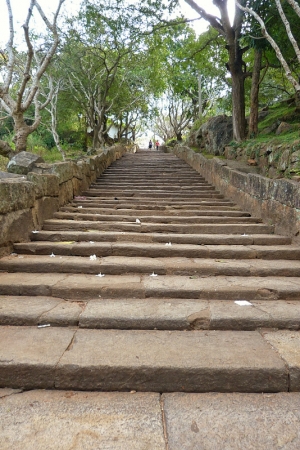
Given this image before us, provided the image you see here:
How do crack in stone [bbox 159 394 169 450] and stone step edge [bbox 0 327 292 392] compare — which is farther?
stone step edge [bbox 0 327 292 392]

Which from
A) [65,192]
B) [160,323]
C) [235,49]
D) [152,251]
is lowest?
[160,323]

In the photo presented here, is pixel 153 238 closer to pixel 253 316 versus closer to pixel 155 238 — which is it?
pixel 155 238

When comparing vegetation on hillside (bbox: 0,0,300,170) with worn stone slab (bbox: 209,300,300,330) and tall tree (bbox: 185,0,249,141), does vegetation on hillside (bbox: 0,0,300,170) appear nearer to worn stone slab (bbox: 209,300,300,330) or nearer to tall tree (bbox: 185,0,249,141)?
tall tree (bbox: 185,0,249,141)

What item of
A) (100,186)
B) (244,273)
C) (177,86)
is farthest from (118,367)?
(177,86)

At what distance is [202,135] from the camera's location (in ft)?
47.2

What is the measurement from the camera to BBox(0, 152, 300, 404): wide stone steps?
6.29 feet

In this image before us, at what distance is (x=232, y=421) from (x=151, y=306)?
1.19m

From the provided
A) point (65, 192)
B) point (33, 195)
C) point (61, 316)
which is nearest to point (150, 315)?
point (61, 316)

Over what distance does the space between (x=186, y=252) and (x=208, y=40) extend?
1204 centimetres

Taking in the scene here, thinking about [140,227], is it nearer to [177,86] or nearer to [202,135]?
[202,135]

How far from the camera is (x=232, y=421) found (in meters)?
1.66

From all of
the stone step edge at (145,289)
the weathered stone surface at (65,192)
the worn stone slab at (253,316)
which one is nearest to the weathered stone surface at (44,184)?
the weathered stone surface at (65,192)

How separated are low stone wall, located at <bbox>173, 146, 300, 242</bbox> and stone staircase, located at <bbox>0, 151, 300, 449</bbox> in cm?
26

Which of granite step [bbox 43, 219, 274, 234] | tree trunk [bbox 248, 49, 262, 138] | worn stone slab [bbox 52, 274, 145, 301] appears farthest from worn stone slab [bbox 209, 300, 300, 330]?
tree trunk [bbox 248, 49, 262, 138]
